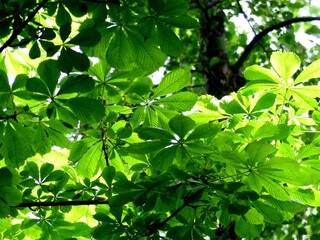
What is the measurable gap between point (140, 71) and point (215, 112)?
0.93ft

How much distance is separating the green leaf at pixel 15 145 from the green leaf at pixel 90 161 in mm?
247

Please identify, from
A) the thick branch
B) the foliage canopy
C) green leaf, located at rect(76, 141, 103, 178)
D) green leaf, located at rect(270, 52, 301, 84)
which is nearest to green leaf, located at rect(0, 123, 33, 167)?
the foliage canopy

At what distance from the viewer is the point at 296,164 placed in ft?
3.11

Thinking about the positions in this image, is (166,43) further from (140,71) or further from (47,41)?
(47,41)

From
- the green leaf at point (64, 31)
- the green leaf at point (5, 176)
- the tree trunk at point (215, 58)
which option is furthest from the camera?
the tree trunk at point (215, 58)

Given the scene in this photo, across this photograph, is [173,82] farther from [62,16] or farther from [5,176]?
[5,176]

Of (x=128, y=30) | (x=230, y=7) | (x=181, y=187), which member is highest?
(x=230, y=7)

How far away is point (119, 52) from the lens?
108 centimetres

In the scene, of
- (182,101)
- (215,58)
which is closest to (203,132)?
(182,101)

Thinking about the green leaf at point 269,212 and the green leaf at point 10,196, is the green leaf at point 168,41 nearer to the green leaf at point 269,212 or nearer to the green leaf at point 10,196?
the green leaf at point 269,212

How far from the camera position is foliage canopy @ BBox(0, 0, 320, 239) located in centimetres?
96

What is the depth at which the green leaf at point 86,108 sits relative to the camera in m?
1.04

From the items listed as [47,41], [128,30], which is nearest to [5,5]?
[47,41]

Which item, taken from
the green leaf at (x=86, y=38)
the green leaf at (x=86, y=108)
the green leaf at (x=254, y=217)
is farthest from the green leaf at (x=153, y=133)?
the green leaf at (x=254, y=217)
